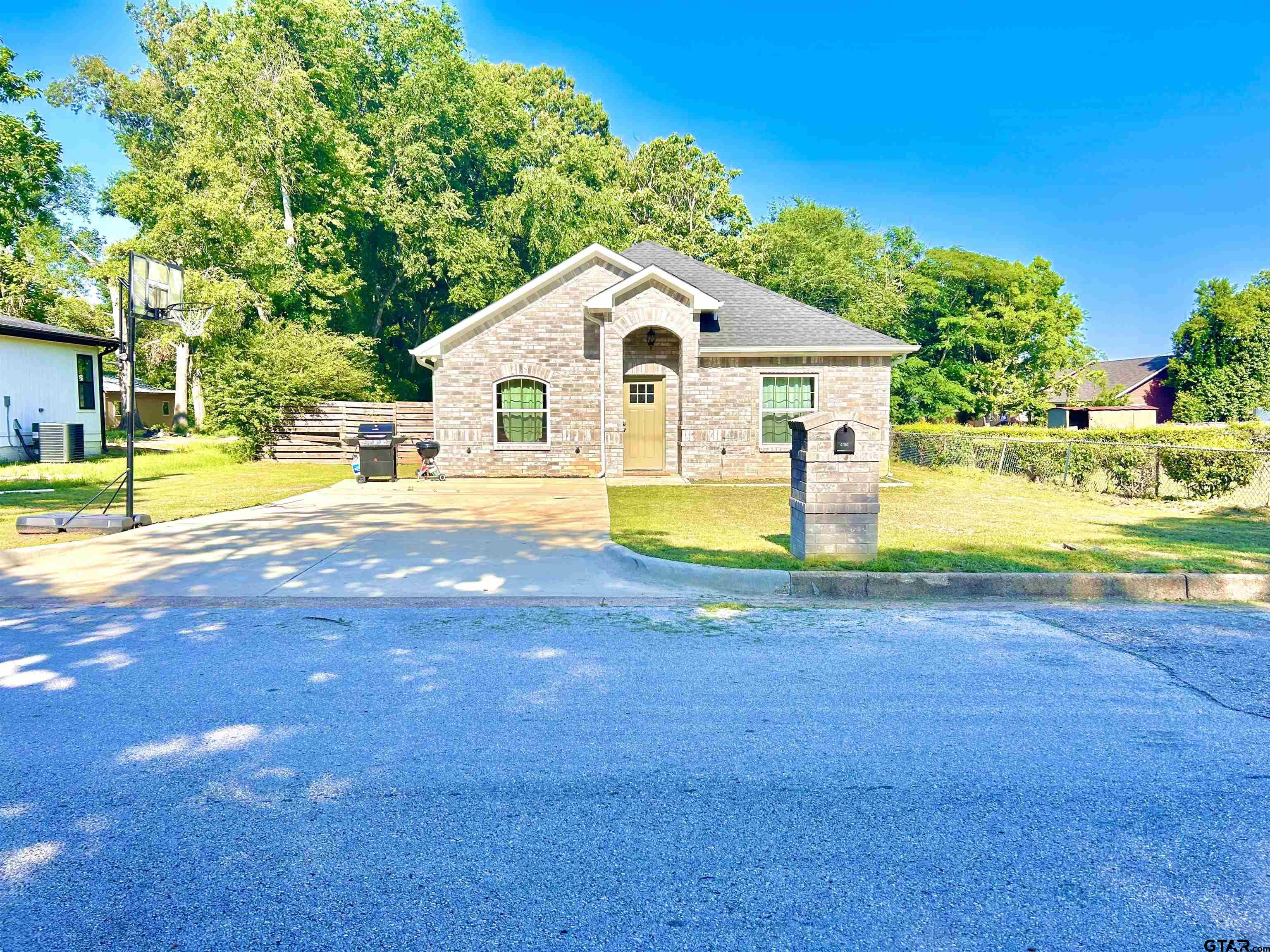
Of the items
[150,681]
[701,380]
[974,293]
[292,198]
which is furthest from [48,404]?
[974,293]

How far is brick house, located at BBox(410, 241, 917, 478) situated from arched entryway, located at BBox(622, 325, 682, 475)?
34 mm

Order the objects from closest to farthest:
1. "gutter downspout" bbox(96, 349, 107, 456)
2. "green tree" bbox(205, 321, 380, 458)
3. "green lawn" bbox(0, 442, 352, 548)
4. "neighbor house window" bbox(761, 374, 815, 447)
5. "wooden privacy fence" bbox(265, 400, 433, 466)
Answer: "green lawn" bbox(0, 442, 352, 548)
"neighbor house window" bbox(761, 374, 815, 447)
"green tree" bbox(205, 321, 380, 458)
"wooden privacy fence" bbox(265, 400, 433, 466)
"gutter downspout" bbox(96, 349, 107, 456)

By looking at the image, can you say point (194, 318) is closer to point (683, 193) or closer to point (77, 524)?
point (77, 524)

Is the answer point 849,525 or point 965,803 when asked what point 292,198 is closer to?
point 849,525

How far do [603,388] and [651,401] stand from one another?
4.94 feet

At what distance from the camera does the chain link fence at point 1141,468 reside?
1378 cm

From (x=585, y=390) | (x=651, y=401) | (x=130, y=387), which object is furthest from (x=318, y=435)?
(x=130, y=387)

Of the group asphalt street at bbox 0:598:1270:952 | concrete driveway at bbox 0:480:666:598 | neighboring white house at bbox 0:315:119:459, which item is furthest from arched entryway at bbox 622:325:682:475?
neighboring white house at bbox 0:315:119:459

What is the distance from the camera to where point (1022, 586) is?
24.2ft

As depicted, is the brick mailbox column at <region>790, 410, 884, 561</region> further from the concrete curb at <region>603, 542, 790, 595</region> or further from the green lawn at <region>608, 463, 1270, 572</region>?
the concrete curb at <region>603, 542, 790, 595</region>

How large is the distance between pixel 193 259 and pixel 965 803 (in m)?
33.5

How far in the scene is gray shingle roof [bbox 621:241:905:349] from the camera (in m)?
19.3

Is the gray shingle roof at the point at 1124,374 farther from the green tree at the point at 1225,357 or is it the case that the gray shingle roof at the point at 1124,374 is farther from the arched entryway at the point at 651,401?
the arched entryway at the point at 651,401

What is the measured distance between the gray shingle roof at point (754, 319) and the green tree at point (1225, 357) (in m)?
36.2
